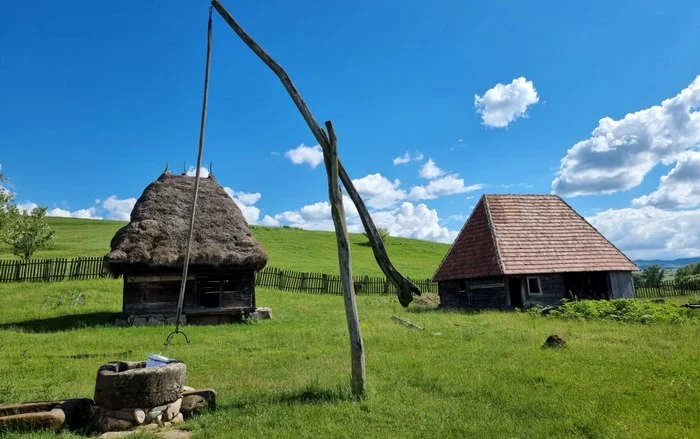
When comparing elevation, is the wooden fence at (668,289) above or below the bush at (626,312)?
above

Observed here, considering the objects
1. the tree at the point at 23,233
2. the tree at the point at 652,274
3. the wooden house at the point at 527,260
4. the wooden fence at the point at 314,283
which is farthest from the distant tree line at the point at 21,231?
the tree at the point at 652,274

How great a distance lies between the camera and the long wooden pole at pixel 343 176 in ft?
21.3

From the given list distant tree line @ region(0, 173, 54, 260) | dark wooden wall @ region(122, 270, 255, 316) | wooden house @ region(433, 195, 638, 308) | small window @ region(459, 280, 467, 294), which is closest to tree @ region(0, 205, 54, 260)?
distant tree line @ region(0, 173, 54, 260)

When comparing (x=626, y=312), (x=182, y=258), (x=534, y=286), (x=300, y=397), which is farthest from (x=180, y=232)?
(x=626, y=312)

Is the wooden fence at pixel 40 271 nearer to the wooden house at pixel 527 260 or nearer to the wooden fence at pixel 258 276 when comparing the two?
the wooden fence at pixel 258 276

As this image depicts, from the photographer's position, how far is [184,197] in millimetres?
17891

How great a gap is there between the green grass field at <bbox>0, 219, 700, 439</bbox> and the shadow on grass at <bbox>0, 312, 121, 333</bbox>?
0.20ft

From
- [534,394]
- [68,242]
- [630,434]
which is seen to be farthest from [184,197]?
[68,242]

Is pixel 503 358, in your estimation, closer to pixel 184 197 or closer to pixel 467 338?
pixel 467 338

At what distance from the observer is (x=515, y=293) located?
63.8 feet

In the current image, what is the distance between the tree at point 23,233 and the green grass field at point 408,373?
14986 millimetres

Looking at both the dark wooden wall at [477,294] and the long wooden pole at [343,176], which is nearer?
the long wooden pole at [343,176]

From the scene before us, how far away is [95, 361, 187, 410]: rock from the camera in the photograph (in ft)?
16.7

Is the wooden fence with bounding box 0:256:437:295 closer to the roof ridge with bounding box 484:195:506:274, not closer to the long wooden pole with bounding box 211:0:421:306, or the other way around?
the roof ridge with bounding box 484:195:506:274
